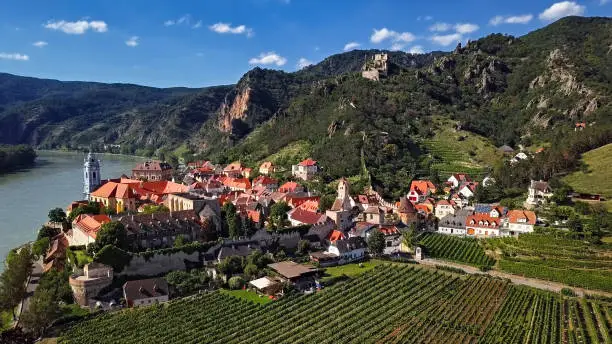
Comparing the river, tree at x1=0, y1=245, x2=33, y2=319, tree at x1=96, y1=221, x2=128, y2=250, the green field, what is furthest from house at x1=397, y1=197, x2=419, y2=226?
the river

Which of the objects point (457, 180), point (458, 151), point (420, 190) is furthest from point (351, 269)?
point (458, 151)

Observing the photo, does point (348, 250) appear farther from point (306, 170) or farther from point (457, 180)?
point (306, 170)

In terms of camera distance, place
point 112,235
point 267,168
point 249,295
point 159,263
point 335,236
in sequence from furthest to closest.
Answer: point 267,168 < point 335,236 < point 159,263 < point 112,235 < point 249,295

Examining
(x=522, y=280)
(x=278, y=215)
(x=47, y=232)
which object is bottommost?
(x=522, y=280)

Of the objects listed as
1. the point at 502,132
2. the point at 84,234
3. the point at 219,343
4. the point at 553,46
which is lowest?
the point at 219,343

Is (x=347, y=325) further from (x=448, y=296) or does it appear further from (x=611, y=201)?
(x=611, y=201)

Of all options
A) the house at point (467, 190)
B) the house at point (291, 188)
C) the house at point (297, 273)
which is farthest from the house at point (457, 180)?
the house at point (297, 273)

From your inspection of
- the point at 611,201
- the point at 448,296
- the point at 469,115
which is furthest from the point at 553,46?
the point at 448,296
